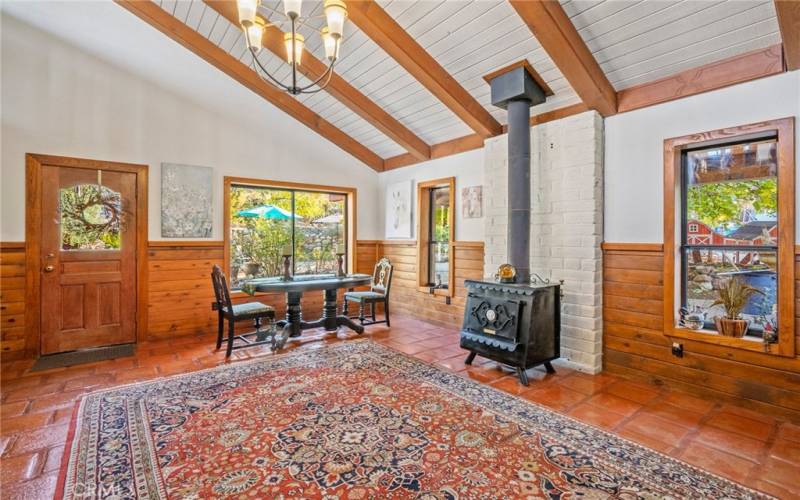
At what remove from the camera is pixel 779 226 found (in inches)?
100

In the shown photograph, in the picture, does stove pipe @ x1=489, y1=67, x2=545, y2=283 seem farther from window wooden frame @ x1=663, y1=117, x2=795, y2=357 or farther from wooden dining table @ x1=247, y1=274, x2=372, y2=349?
wooden dining table @ x1=247, y1=274, x2=372, y2=349

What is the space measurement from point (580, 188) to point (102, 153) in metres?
4.90

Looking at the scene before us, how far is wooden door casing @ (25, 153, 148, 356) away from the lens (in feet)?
12.4

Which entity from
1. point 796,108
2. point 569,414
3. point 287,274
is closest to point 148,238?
point 287,274

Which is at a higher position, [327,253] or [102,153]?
[102,153]

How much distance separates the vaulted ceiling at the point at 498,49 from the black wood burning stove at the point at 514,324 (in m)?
1.75

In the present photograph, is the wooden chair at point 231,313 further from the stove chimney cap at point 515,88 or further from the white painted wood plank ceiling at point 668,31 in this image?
the white painted wood plank ceiling at point 668,31

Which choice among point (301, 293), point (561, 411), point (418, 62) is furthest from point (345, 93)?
point (561, 411)

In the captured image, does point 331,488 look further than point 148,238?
No

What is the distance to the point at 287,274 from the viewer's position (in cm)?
433

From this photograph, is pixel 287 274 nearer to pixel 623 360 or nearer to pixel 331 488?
pixel 331 488

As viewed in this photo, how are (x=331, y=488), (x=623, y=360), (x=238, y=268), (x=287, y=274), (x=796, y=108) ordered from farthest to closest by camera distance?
(x=238, y=268) → (x=287, y=274) → (x=623, y=360) → (x=796, y=108) → (x=331, y=488)

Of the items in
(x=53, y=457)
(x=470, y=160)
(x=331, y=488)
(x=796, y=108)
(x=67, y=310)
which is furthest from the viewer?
(x=470, y=160)

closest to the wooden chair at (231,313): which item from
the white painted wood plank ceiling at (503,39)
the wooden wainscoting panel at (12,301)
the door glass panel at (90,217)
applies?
the door glass panel at (90,217)
